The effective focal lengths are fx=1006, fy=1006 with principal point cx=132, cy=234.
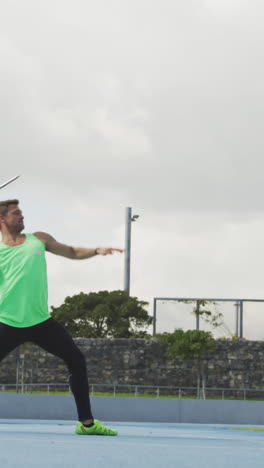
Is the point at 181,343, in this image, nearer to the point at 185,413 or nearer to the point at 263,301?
the point at 263,301

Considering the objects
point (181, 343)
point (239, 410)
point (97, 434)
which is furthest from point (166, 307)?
point (97, 434)

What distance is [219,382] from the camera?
45375 millimetres

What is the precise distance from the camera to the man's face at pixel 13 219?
6.34 metres

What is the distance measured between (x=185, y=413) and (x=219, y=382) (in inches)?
994

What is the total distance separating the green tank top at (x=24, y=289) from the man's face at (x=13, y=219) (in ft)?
0.61

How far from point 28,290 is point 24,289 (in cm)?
3

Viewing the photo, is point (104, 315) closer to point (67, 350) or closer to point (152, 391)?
point (152, 391)

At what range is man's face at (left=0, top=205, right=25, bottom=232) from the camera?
6.34m

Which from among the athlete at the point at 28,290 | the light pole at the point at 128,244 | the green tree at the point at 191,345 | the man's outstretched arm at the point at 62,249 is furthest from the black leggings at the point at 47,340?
the light pole at the point at 128,244

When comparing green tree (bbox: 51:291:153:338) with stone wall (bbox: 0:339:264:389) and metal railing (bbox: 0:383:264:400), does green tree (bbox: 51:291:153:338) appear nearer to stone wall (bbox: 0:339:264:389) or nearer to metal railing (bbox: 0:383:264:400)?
stone wall (bbox: 0:339:264:389)

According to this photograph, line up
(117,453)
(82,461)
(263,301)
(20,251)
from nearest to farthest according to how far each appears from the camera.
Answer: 1. (82,461)
2. (117,453)
3. (20,251)
4. (263,301)

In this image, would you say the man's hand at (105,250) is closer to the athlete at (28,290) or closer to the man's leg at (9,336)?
the athlete at (28,290)

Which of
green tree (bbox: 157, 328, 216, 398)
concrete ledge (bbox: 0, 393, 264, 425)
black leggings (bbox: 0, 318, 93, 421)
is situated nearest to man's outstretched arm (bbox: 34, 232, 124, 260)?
black leggings (bbox: 0, 318, 93, 421)

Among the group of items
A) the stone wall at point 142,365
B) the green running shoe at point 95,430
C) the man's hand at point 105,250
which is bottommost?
the green running shoe at point 95,430
